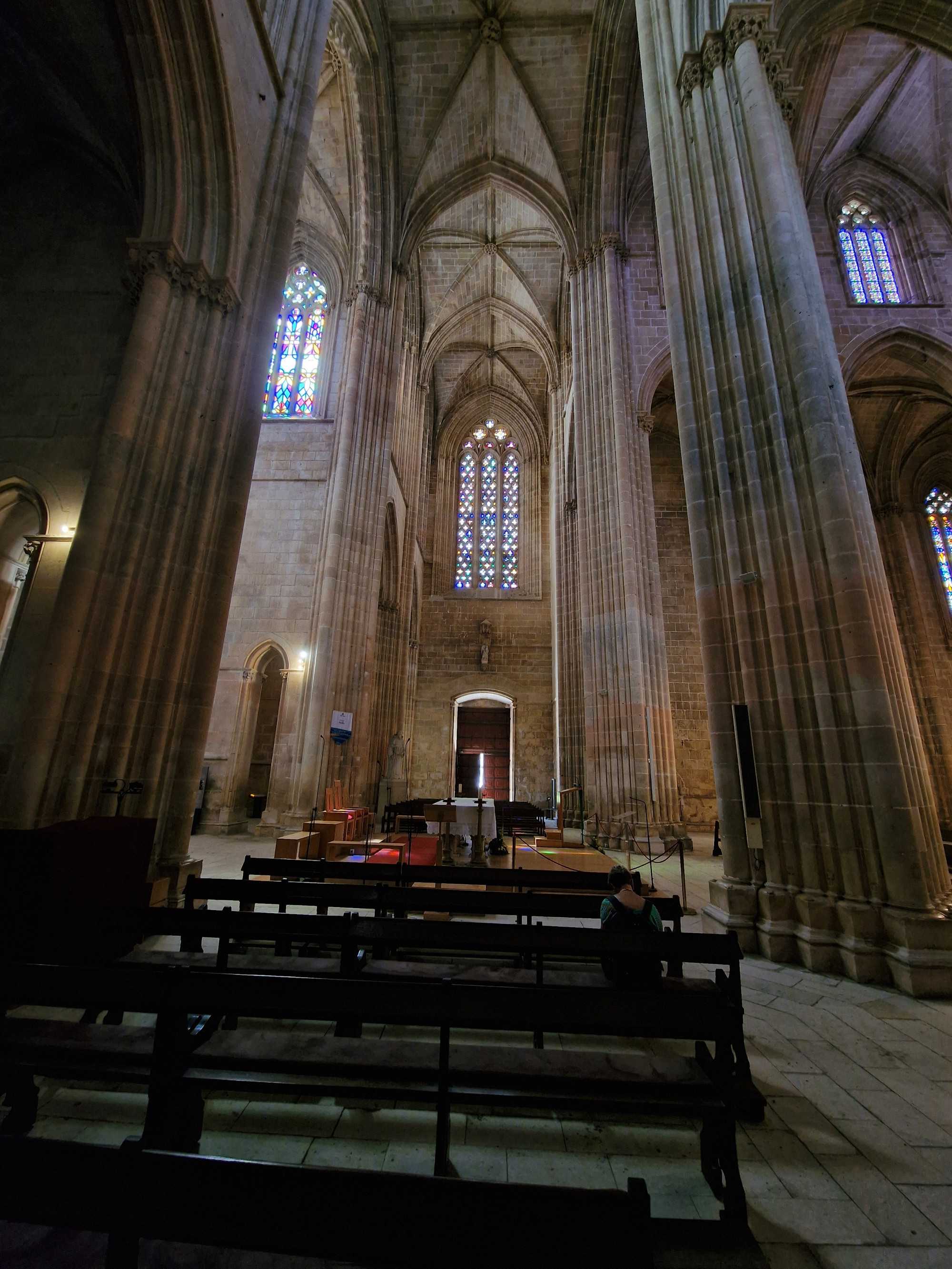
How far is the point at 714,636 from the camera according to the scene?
539 cm

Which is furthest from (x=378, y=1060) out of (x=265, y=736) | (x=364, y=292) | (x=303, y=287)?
(x=303, y=287)

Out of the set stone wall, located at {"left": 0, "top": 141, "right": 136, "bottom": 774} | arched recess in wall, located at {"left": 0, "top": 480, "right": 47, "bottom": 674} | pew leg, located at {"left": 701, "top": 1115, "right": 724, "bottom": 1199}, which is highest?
stone wall, located at {"left": 0, "top": 141, "right": 136, "bottom": 774}

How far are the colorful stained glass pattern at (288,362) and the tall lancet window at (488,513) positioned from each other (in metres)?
9.93

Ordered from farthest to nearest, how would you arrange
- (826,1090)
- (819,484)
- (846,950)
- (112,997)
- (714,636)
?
(714,636) → (819,484) → (846,950) → (826,1090) → (112,997)

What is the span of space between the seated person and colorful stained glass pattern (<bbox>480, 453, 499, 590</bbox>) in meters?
19.6

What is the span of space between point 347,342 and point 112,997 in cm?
1475

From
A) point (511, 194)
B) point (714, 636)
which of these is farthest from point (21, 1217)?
point (511, 194)

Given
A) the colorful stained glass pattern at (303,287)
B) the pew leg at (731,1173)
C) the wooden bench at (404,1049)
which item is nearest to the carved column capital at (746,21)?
the wooden bench at (404,1049)

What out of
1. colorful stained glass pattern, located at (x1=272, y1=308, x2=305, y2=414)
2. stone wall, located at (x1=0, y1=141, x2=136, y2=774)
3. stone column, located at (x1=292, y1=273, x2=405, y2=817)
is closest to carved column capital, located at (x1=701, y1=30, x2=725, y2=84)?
stone wall, located at (x1=0, y1=141, x2=136, y2=774)

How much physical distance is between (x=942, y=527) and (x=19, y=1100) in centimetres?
2269

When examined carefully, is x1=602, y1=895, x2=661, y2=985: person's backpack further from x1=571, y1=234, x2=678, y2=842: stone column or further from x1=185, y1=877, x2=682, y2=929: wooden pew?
x1=571, y1=234, x2=678, y2=842: stone column

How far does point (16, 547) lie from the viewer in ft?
20.1

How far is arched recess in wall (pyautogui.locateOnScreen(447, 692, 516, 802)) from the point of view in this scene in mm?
20062

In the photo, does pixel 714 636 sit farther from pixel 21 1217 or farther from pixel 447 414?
pixel 447 414
